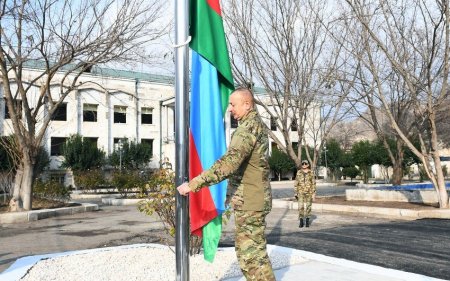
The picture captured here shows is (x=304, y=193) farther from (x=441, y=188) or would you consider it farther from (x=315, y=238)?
(x=441, y=188)

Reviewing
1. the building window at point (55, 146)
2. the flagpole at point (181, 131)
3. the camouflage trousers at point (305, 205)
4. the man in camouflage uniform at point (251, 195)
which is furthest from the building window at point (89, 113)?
the man in camouflage uniform at point (251, 195)

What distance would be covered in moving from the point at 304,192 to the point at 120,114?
34.8 metres

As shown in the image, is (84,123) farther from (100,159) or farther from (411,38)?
(411,38)

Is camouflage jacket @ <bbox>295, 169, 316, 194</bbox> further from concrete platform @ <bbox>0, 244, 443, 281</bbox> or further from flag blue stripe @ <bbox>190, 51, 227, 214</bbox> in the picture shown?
flag blue stripe @ <bbox>190, 51, 227, 214</bbox>

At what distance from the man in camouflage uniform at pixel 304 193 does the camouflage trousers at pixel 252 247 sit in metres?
7.92

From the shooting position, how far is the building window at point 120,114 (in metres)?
42.7

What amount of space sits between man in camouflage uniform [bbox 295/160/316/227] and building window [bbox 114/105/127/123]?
32521mm

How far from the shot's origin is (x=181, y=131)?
383 cm

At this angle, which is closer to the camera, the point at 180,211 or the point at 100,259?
the point at 180,211

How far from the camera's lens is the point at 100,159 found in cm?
4003

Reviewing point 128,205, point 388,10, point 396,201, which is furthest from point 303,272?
point 128,205

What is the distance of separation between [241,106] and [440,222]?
9.95m

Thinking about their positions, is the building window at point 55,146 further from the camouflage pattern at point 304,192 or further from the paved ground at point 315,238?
the camouflage pattern at point 304,192

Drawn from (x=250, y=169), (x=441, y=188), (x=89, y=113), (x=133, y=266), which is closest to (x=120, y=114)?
(x=89, y=113)
